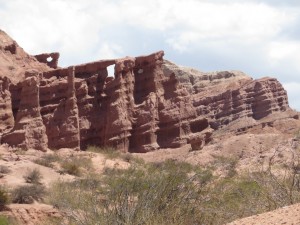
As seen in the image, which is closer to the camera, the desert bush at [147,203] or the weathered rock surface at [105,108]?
the desert bush at [147,203]

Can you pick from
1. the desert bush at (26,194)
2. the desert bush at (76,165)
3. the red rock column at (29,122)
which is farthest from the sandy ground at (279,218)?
the red rock column at (29,122)

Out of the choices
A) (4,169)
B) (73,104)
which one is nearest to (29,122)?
(73,104)

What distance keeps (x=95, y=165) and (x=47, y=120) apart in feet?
39.4

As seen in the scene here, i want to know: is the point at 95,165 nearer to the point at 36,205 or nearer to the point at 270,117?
the point at 36,205

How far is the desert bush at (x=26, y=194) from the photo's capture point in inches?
961

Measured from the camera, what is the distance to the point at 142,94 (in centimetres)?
5884

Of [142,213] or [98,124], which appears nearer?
[142,213]

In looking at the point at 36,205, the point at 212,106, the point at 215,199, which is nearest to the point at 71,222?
the point at 215,199

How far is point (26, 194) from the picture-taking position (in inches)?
970

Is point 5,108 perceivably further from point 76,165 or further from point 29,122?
point 76,165

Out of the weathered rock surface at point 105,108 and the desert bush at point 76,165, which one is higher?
the weathered rock surface at point 105,108

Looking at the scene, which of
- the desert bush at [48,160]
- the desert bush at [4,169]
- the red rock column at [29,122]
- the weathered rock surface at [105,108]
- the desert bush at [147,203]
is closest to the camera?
the desert bush at [147,203]

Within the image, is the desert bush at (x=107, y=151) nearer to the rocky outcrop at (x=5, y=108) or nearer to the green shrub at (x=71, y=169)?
the rocky outcrop at (x=5, y=108)

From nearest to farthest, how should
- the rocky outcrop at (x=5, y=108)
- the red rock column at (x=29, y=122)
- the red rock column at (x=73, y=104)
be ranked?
the red rock column at (x=29, y=122), the rocky outcrop at (x=5, y=108), the red rock column at (x=73, y=104)
